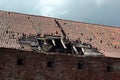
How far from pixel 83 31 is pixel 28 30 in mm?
5466

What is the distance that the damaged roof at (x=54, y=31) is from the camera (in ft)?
91.5

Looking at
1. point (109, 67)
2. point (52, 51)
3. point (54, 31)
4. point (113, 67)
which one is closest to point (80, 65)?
point (52, 51)

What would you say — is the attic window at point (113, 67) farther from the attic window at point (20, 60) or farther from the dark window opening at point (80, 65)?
the attic window at point (20, 60)

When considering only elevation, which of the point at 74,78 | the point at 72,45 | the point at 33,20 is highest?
the point at 33,20

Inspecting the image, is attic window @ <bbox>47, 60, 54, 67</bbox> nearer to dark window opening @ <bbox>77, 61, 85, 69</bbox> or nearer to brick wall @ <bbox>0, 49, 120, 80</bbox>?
brick wall @ <bbox>0, 49, 120, 80</bbox>

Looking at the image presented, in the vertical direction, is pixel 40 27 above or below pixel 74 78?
above

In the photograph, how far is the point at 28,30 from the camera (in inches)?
1141

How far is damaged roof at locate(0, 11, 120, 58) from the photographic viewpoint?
1098 inches

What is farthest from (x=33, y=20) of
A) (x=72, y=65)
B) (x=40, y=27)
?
(x=72, y=65)

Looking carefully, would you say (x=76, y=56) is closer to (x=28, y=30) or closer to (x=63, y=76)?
(x=63, y=76)

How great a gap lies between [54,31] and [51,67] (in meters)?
3.77

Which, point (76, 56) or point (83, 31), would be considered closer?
point (76, 56)

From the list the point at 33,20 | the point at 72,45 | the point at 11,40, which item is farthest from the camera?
the point at 33,20

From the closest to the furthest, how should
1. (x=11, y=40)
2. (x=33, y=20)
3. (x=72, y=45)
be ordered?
(x=11, y=40)
(x=72, y=45)
(x=33, y=20)
